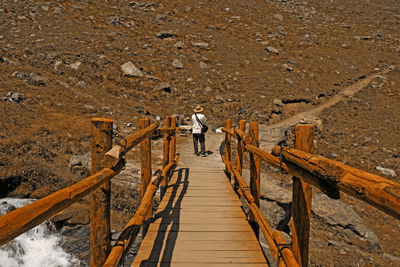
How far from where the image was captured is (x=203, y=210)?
5.16 metres

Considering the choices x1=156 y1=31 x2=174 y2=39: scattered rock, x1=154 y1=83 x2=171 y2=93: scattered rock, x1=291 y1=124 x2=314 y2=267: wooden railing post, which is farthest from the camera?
x1=156 y1=31 x2=174 y2=39: scattered rock

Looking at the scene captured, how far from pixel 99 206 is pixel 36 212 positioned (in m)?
1.13

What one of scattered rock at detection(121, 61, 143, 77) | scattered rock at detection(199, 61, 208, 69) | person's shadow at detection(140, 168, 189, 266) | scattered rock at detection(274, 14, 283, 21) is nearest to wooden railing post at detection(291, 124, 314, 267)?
person's shadow at detection(140, 168, 189, 266)

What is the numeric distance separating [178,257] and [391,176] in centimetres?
1307

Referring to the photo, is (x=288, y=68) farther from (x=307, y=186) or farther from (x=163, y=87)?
(x=307, y=186)

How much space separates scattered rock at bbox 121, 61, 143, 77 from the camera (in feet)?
68.4

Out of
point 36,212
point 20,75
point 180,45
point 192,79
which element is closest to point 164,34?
point 180,45

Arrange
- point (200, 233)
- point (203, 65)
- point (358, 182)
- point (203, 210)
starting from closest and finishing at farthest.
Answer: point (358, 182) < point (200, 233) < point (203, 210) < point (203, 65)

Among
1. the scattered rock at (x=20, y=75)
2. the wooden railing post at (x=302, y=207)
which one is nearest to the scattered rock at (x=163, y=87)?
the scattered rock at (x=20, y=75)

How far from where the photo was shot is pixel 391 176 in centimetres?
1228

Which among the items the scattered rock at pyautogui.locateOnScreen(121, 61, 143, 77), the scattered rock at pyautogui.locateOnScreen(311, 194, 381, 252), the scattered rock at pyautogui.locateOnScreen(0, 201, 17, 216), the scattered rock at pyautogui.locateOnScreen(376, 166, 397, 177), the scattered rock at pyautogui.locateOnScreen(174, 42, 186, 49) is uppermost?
the scattered rock at pyautogui.locateOnScreen(174, 42, 186, 49)

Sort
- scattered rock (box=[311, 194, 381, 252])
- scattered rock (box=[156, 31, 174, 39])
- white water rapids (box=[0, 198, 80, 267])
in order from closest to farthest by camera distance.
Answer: white water rapids (box=[0, 198, 80, 267]) < scattered rock (box=[311, 194, 381, 252]) < scattered rock (box=[156, 31, 174, 39])

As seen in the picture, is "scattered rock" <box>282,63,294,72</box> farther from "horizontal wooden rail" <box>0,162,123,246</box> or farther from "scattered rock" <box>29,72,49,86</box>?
"horizontal wooden rail" <box>0,162,123,246</box>

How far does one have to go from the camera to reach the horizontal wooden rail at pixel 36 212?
116 cm
